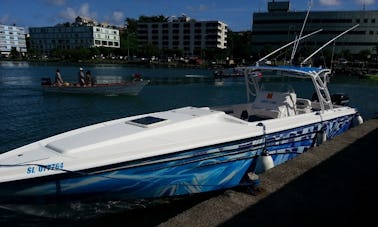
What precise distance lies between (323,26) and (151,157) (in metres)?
107

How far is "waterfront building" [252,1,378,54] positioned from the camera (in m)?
97.9

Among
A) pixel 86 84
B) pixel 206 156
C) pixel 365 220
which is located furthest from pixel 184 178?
pixel 86 84

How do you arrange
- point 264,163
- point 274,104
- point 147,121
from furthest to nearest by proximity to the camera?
1. point 274,104
2. point 147,121
3. point 264,163

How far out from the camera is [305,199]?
5469mm

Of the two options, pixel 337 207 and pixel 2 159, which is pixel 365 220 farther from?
pixel 2 159

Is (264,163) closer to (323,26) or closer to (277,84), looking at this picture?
(277,84)

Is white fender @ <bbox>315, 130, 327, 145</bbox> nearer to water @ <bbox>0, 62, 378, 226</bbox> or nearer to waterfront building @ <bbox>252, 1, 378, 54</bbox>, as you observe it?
water @ <bbox>0, 62, 378, 226</bbox>

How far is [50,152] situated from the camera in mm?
5758

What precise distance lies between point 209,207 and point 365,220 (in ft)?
7.58

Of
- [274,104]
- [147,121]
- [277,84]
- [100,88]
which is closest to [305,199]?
[147,121]

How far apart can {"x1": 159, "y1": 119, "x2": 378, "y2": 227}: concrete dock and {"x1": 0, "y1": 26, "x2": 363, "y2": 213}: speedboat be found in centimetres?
58

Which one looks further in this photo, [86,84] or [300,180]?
[86,84]

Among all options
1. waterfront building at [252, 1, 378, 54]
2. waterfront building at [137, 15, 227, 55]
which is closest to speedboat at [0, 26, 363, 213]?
waterfront building at [252, 1, 378, 54]

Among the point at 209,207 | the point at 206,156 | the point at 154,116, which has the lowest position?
the point at 209,207
